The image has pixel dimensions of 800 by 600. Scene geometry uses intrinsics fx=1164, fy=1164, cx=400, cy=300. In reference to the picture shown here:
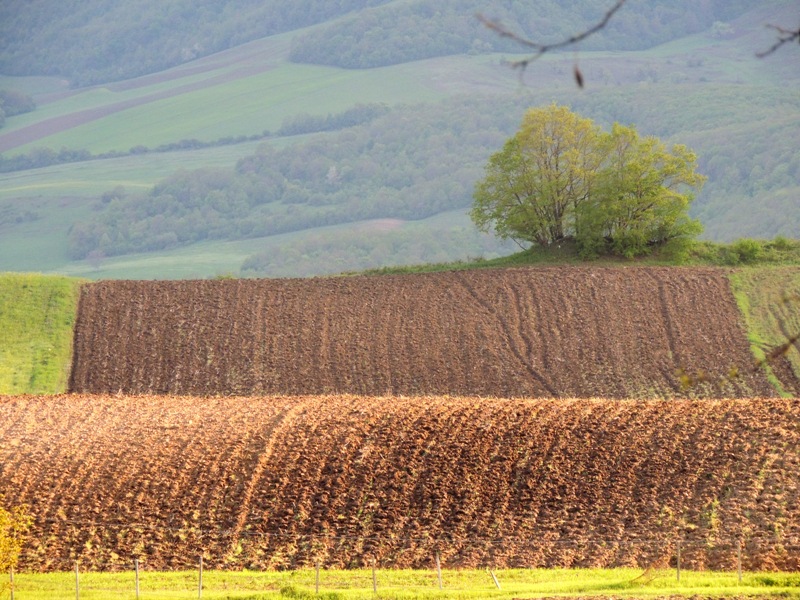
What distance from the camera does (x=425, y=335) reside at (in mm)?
54312

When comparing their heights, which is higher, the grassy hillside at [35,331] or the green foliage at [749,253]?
the grassy hillside at [35,331]

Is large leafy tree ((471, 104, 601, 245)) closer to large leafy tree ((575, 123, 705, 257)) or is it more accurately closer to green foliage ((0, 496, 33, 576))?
large leafy tree ((575, 123, 705, 257))

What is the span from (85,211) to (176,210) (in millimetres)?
14580

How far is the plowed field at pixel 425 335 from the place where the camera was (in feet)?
167

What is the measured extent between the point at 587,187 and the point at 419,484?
38.8 meters

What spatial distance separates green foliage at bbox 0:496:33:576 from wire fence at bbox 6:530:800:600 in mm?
587

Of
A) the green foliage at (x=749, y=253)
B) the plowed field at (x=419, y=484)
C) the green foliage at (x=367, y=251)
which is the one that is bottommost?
the green foliage at (x=367, y=251)

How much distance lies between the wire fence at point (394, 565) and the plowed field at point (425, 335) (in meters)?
19.3

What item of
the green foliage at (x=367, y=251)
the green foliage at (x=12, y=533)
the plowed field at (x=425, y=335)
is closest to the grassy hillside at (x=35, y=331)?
the plowed field at (x=425, y=335)

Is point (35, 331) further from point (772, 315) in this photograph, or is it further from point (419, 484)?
point (772, 315)

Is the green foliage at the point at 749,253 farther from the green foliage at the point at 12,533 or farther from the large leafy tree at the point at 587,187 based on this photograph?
the green foliage at the point at 12,533

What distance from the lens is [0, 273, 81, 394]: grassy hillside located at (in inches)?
2073

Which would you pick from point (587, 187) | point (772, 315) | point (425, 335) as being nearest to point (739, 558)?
point (425, 335)

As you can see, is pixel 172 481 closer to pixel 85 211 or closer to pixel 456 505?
pixel 456 505
